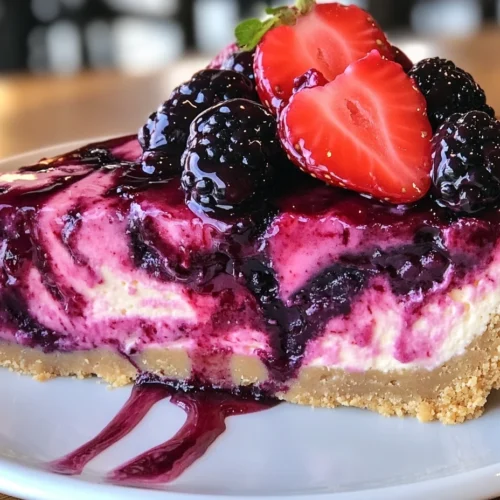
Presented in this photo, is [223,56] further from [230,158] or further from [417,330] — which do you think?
[417,330]

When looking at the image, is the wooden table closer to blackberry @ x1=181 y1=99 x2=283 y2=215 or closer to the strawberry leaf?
the strawberry leaf

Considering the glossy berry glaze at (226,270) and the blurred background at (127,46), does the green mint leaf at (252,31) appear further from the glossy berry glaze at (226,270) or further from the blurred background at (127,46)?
the blurred background at (127,46)

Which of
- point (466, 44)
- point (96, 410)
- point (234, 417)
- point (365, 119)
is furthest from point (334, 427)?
point (466, 44)

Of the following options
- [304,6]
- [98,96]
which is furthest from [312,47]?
[98,96]

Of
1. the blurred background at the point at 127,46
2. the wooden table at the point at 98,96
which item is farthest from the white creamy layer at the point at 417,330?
the blurred background at the point at 127,46

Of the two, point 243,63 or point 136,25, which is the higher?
point 243,63

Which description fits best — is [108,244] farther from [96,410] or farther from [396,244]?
[396,244]
